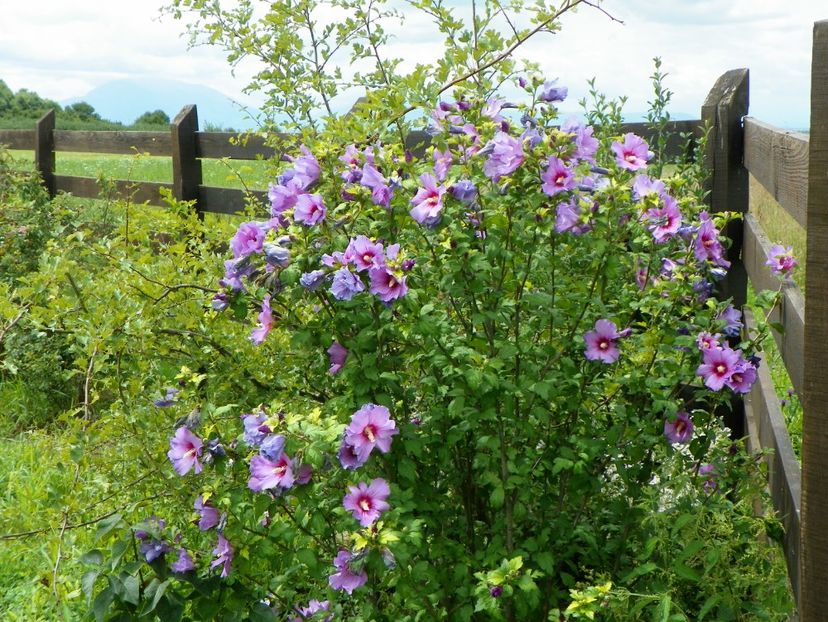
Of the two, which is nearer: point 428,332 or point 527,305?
point 428,332

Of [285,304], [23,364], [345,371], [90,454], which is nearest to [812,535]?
[345,371]

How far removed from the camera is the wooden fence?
185 centimetres

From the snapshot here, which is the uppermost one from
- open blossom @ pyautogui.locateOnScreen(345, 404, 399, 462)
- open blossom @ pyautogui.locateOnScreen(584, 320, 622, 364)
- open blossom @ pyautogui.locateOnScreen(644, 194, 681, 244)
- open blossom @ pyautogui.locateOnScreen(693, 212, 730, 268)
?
open blossom @ pyautogui.locateOnScreen(644, 194, 681, 244)

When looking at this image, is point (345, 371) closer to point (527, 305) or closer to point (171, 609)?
point (527, 305)

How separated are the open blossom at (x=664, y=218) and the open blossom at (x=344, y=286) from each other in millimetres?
745

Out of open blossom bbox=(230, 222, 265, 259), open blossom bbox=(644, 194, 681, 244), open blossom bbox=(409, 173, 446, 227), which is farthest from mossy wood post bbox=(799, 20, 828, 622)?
open blossom bbox=(230, 222, 265, 259)

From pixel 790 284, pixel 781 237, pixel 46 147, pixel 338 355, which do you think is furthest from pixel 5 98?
pixel 790 284

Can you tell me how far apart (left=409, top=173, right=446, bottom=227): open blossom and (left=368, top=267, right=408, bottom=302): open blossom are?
0.15 m

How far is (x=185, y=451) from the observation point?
2.43m

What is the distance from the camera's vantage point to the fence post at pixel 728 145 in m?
4.27

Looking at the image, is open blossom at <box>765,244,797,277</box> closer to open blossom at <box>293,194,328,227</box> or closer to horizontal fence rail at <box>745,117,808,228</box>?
horizontal fence rail at <box>745,117,808,228</box>

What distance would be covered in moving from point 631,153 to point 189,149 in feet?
18.6

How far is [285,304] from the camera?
96.7 inches

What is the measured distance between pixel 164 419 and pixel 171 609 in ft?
1.71
